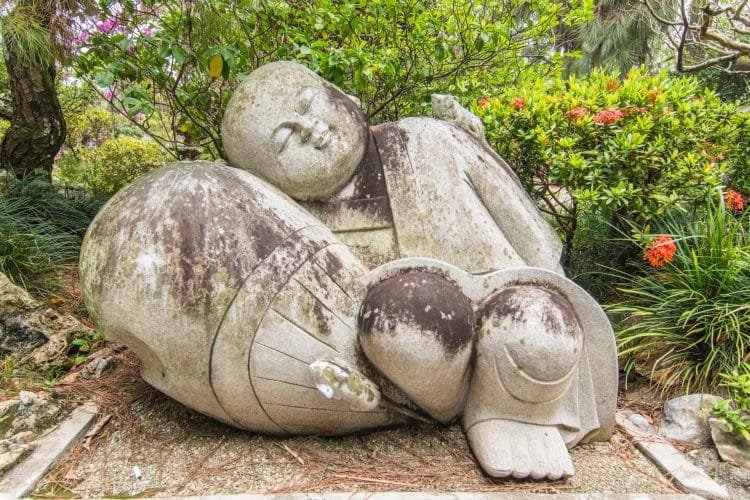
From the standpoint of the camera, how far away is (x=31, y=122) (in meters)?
4.39

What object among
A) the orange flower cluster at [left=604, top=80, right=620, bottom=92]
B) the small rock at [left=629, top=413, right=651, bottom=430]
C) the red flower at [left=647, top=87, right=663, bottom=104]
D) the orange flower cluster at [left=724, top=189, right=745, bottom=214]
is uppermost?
the orange flower cluster at [left=604, top=80, right=620, bottom=92]

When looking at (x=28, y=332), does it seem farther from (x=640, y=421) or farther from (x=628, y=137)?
(x=628, y=137)

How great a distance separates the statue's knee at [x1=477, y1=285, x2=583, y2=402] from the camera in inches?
76.5

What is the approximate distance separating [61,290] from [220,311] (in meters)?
2.43

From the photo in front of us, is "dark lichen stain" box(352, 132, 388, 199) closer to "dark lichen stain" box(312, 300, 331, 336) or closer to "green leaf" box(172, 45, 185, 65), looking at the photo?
"dark lichen stain" box(312, 300, 331, 336)

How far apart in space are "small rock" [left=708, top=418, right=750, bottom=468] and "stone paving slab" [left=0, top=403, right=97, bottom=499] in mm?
2795

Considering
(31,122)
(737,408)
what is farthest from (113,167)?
(737,408)

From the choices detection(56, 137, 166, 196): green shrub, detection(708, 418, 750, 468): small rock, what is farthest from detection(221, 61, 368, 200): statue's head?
detection(56, 137, 166, 196): green shrub

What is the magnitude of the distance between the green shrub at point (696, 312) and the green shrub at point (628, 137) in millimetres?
274

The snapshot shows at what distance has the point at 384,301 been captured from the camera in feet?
6.53

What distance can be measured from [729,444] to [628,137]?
1.54m

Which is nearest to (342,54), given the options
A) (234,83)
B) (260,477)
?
(234,83)

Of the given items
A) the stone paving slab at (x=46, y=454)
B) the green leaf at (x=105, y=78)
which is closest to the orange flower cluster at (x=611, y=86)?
the green leaf at (x=105, y=78)

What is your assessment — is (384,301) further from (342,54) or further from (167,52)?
(167,52)
